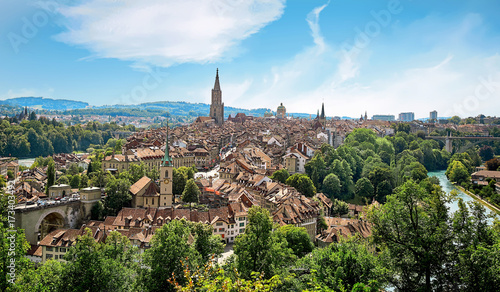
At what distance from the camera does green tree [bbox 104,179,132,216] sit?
111 feet

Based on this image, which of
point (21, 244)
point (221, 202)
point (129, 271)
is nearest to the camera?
point (21, 244)

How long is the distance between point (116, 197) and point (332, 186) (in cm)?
2693

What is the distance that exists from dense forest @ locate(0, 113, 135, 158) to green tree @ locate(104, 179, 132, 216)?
70.9 meters

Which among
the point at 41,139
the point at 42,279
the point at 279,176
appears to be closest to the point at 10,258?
the point at 42,279

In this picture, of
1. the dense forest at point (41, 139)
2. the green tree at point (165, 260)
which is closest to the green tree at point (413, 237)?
the green tree at point (165, 260)

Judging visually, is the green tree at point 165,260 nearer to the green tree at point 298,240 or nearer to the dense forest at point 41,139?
the green tree at point 298,240

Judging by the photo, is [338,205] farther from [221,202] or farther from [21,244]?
[21,244]

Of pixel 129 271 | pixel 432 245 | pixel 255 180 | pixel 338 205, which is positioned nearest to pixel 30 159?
pixel 255 180

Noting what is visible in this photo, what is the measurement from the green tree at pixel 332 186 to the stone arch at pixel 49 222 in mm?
30526

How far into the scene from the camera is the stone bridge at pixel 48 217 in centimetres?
2933

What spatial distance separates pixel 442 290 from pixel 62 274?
15.2 m

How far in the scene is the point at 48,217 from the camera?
104ft

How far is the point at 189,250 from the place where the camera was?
18.5 meters

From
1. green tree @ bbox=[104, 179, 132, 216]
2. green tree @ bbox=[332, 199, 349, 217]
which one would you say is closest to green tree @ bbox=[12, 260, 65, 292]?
green tree @ bbox=[104, 179, 132, 216]
